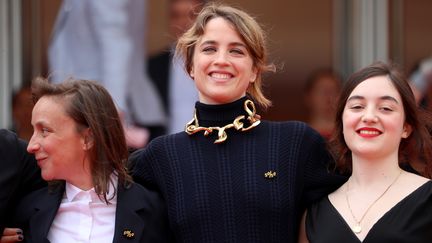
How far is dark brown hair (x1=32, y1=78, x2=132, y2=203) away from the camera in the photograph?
3271mm

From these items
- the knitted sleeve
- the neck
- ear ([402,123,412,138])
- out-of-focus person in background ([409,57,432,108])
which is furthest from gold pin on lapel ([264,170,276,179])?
out-of-focus person in background ([409,57,432,108])

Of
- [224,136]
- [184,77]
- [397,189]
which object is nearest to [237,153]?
[224,136]

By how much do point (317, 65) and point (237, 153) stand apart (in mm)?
2688

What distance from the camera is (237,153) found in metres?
3.26

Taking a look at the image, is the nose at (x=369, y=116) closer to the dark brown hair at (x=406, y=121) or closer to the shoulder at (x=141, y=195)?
the dark brown hair at (x=406, y=121)

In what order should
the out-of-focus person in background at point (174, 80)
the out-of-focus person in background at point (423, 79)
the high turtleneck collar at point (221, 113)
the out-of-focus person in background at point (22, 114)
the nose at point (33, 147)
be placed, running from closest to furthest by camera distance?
the nose at point (33, 147) < the high turtleneck collar at point (221, 113) < the out-of-focus person in background at point (22, 114) < the out-of-focus person in background at point (174, 80) < the out-of-focus person in background at point (423, 79)

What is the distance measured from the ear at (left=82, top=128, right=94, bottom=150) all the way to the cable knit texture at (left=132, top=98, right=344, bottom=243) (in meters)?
0.20

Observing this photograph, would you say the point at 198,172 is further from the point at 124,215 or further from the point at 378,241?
the point at 378,241

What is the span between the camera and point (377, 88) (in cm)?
317

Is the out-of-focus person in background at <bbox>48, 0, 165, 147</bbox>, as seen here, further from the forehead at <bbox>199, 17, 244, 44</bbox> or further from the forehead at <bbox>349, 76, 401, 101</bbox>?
the forehead at <bbox>349, 76, 401, 101</bbox>

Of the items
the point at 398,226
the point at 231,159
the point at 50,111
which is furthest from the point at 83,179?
the point at 398,226

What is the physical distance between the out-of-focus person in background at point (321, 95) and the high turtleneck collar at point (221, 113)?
2.34 meters

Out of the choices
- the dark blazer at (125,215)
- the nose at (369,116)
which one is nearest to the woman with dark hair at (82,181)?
the dark blazer at (125,215)

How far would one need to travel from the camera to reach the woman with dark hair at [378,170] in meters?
3.03
